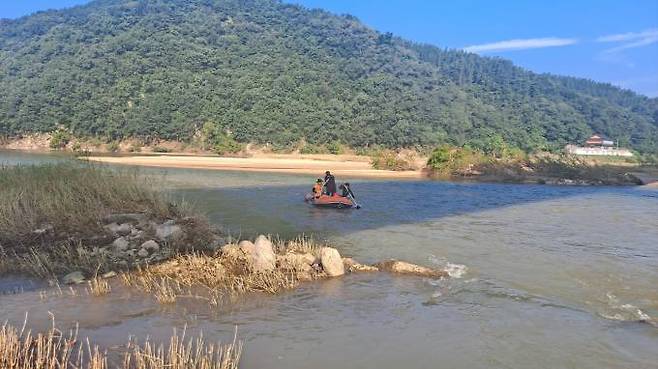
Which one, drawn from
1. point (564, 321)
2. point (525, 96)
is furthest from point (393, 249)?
point (525, 96)

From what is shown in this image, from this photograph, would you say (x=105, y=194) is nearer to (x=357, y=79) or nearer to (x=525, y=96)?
(x=357, y=79)

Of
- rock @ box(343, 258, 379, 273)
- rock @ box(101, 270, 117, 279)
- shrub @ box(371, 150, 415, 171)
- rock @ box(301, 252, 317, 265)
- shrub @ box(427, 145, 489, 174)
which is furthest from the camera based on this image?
shrub @ box(371, 150, 415, 171)

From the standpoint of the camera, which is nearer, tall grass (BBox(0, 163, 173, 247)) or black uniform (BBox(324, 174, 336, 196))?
tall grass (BBox(0, 163, 173, 247))

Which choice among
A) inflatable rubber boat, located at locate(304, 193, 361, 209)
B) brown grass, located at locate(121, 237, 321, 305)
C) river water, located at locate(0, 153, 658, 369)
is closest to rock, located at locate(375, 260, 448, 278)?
river water, located at locate(0, 153, 658, 369)

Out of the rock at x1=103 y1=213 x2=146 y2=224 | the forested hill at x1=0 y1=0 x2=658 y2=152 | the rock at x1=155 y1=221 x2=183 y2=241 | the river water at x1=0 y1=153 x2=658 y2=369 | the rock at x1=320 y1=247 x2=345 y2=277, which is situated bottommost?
the river water at x1=0 y1=153 x2=658 y2=369

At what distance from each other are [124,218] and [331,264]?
18.5 ft

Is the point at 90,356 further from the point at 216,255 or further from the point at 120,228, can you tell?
the point at 120,228

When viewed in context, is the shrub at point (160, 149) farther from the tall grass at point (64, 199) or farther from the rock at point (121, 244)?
the rock at point (121, 244)

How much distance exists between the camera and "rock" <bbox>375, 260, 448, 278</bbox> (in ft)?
41.7

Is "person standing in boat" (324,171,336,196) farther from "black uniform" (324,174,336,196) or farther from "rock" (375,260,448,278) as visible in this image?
"rock" (375,260,448,278)

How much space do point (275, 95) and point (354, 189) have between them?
249 ft

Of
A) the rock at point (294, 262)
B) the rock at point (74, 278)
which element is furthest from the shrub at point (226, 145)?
the rock at point (74, 278)

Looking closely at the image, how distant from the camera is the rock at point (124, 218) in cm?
1375

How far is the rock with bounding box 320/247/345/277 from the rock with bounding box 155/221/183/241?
3753 mm
